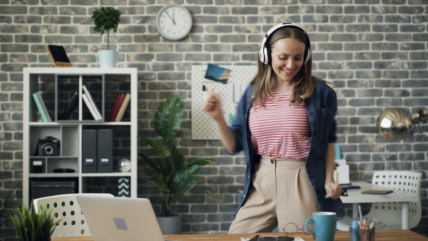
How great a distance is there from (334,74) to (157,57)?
1.71m

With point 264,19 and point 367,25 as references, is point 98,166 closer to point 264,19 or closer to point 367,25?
point 264,19

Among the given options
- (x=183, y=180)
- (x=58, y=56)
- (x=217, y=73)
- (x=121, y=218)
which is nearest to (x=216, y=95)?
(x=217, y=73)

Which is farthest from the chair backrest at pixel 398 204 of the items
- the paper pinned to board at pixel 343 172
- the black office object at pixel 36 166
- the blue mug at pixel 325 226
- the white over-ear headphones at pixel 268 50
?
the black office object at pixel 36 166

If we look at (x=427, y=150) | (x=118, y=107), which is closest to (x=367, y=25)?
(x=427, y=150)

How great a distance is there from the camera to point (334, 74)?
396 centimetres

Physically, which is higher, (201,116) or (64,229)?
(201,116)

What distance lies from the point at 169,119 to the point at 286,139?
6.15ft

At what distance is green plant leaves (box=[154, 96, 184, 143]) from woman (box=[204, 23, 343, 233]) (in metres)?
1.67

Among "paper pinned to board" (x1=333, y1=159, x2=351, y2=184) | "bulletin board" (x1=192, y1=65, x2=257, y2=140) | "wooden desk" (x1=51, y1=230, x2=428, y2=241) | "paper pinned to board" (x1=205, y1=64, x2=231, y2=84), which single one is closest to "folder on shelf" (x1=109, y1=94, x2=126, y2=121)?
"bulletin board" (x1=192, y1=65, x2=257, y2=140)

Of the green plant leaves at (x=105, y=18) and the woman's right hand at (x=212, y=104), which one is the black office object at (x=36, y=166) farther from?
the woman's right hand at (x=212, y=104)

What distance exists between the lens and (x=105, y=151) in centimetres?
341

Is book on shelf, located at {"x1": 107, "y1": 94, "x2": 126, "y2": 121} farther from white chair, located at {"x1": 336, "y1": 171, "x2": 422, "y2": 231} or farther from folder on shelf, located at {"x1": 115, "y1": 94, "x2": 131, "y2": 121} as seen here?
white chair, located at {"x1": 336, "y1": 171, "x2": 422, "y2": 231}

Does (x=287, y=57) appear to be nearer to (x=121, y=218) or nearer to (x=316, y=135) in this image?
(x=316, y=135)

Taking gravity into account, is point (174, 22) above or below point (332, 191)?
above
